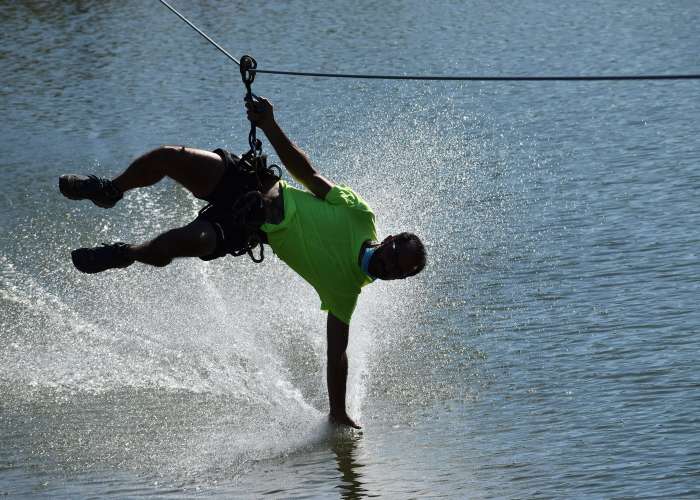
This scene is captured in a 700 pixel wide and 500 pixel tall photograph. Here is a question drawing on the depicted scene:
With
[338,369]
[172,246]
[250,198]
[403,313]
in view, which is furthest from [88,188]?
[403,313]

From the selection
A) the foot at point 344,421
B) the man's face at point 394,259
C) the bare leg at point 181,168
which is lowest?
the foot at point 344,421

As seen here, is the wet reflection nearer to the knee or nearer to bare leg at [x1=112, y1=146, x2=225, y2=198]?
bare leg at [x1=112, y1=146, x2=225, y2=198]

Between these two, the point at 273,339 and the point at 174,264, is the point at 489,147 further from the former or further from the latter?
the point at 273,339

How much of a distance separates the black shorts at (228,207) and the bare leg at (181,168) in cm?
5

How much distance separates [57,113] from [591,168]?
803 cm

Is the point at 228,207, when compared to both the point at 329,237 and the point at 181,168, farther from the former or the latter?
the point at 329,237

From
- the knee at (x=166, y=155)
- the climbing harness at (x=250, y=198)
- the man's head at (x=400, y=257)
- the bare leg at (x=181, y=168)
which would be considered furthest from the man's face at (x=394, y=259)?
the knee at (x=166, y=155)

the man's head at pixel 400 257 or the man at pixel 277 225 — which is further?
the man at pixel 277 225

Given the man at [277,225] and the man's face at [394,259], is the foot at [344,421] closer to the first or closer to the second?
the man at [277,225]

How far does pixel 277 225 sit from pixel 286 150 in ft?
1.37

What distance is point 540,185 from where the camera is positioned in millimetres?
12109

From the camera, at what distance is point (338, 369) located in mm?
7355

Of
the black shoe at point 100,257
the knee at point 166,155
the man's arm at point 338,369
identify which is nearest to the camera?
the black shoe at point 100,257

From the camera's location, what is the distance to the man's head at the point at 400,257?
674cm
